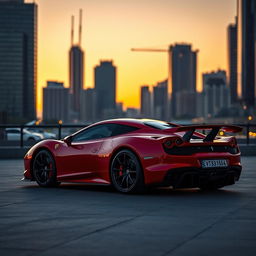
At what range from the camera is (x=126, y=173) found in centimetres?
1091

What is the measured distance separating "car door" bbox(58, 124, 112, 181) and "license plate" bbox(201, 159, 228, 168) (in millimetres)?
1776

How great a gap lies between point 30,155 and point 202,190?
10.7 feet

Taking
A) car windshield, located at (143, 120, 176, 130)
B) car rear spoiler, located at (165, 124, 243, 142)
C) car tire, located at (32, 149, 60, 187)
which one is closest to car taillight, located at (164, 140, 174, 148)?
car rear spoiler, located at (165, 124, 243, 142)

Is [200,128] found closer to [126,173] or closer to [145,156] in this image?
[145,156]

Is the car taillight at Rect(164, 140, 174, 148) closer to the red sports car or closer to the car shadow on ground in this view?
the red sports car

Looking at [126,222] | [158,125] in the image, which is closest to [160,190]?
[158,125]

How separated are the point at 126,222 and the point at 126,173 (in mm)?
3193

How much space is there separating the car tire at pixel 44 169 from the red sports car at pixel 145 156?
26 mm

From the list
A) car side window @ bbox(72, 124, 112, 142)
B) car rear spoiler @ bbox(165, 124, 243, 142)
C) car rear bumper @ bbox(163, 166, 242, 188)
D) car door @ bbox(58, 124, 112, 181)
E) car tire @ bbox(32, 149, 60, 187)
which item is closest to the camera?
car rear spoiler @ bbox(165, 124, 243, 142)

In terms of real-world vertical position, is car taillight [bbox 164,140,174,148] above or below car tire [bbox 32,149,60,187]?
above

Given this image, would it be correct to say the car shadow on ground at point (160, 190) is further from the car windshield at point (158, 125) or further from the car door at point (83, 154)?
the car windshield at point (158, 125)

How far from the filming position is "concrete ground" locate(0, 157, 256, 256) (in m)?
6.09

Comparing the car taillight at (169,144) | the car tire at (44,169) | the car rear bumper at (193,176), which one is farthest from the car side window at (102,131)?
the car rear bumper at (193,176)

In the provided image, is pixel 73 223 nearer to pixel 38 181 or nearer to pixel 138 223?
pixel 138 223
